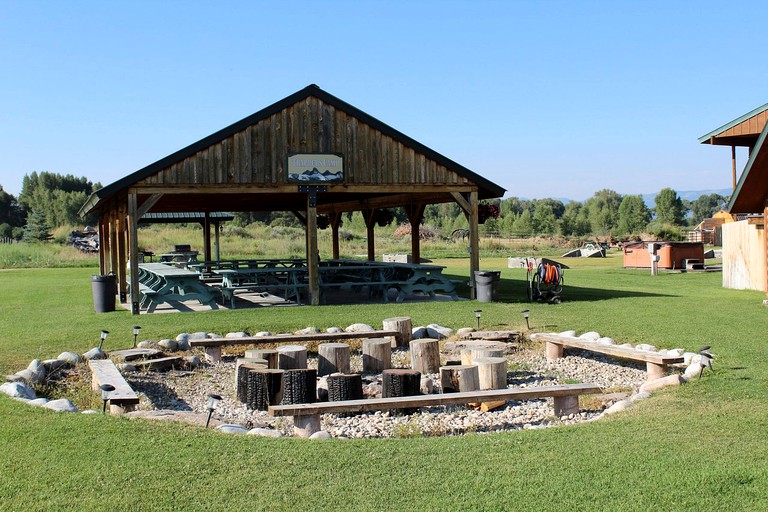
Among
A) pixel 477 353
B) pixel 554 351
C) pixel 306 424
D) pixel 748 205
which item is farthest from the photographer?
pixel 748 205

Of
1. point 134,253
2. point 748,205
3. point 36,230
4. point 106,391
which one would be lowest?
point 106,391

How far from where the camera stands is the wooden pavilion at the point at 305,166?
1451cm

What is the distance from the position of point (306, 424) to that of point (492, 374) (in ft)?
8.52

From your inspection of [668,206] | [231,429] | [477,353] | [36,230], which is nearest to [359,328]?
[477,353]

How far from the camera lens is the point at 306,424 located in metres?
6.62

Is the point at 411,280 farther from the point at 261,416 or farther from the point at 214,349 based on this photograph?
the point at 261,416

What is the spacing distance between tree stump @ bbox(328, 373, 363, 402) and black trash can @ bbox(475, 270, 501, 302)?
7833mm

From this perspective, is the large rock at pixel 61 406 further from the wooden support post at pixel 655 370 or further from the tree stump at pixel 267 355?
the wooden support post at pixel 655 370

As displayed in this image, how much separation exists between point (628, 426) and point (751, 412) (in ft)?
3.55

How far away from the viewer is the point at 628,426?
590 centimetres

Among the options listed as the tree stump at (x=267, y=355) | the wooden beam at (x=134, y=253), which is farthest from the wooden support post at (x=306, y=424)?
the wooden beam at (x=134, y=253)

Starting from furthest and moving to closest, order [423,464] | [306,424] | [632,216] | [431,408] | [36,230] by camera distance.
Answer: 1. [632,216]
2. [36,230]
3. [431,408]
4. [306,424]
5. [423,464]

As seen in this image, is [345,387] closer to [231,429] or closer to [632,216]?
[231,429]

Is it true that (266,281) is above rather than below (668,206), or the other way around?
below
